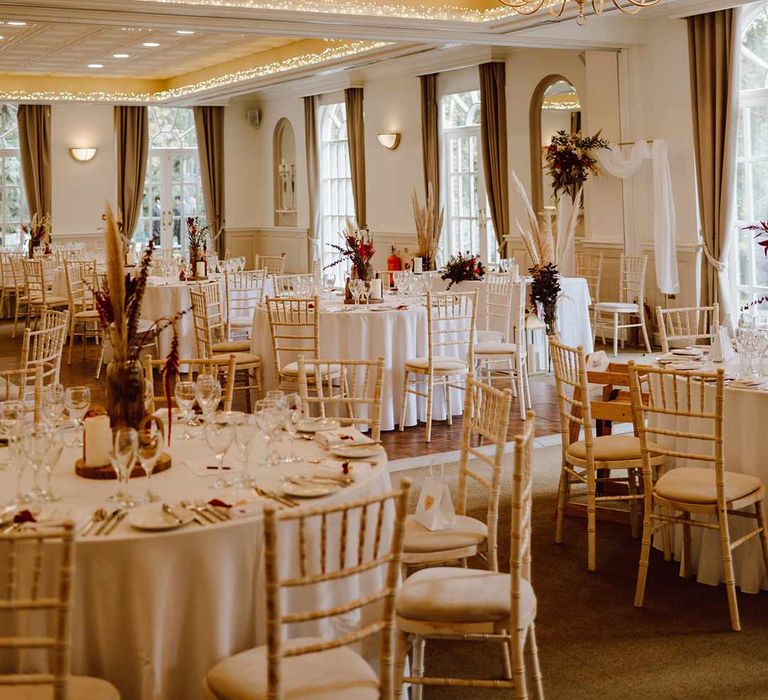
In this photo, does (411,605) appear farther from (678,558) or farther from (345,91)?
(345,91)

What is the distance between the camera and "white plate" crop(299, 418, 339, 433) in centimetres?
414

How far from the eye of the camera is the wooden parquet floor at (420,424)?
7.46m

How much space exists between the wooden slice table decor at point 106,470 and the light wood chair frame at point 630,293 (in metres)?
7.91

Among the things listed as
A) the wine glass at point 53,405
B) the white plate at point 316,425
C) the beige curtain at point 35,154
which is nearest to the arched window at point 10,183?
the beige curtain at point 35,154

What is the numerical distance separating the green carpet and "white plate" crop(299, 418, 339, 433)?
3.10 ft

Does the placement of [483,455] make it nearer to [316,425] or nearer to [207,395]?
[316,425]

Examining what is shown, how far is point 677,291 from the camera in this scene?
11.2 metres

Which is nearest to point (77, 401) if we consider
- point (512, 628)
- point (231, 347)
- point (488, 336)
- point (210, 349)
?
point (512, 628)

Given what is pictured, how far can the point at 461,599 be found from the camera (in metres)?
3.25

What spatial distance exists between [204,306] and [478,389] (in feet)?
14.5

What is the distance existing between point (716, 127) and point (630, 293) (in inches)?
83.3

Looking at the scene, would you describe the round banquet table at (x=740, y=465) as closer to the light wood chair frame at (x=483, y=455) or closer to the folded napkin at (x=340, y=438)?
the light wood chair frame at (x=483, y=455)

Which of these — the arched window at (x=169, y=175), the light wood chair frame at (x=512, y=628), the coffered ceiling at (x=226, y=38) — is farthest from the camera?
the arched window at (x=169, y=175)

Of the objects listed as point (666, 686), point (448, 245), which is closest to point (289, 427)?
point (666, 686)
